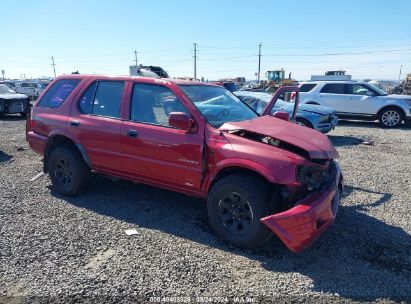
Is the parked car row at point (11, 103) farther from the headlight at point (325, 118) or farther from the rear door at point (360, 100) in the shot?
the rear door at point (360, 100)

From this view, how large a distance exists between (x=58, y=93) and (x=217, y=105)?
100 inches

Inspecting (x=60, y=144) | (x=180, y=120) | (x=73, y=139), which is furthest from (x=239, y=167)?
(x=60, y=144)

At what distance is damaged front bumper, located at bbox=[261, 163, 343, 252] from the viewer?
337cm

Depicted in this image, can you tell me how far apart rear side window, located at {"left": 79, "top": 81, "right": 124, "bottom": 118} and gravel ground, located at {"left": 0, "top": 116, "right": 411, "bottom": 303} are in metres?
1.30

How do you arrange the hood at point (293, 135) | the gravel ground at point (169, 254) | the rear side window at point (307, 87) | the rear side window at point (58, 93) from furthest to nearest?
the rear side window at point (307, 87) < the rear side window at point (58, 93) < the hood at point (293, 135) < the gravel ground at point (169, 254)

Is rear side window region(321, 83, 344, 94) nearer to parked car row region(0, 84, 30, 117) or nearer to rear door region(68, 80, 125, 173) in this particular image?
rear door region(68, 80, 125, 173)

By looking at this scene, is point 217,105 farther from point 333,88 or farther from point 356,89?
point 356,89

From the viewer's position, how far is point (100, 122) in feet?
16.1

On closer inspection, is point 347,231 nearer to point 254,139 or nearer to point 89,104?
point 254,139

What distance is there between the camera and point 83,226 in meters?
4.39

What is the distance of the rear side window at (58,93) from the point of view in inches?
215

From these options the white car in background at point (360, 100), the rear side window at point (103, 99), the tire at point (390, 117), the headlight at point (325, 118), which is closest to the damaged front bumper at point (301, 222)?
the rear side window at point (103, 99)

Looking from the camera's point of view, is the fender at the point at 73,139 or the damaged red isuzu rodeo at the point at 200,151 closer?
the damaged red isuzu rodeo at the point at 200,151

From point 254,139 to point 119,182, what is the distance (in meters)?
3.07
